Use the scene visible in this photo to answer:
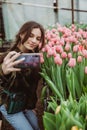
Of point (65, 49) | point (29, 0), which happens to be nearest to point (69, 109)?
point (65, 49)

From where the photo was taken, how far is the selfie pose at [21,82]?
218 centimetres

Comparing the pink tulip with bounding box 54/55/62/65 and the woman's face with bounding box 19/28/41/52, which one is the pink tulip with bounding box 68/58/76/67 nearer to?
the pink tulip with bounding box 54/55/62/65

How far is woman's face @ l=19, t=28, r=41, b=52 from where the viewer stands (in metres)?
2.27

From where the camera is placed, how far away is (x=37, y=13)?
6105 millimetres

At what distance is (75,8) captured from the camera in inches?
282

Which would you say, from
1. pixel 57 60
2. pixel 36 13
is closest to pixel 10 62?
pixel 57 60

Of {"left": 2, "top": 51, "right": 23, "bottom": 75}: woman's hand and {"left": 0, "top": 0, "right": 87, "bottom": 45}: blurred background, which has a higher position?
{"left": 0, "top": 0, "right": 87, "bottom": 45}: blurred background

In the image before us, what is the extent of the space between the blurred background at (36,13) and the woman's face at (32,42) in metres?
3.12

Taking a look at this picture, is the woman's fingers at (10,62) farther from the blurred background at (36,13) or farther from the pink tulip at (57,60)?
the blurred background at (36,13)

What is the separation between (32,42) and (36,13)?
12.7 feet

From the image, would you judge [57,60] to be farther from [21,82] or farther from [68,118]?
[68,118]

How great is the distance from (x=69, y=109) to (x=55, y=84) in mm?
941

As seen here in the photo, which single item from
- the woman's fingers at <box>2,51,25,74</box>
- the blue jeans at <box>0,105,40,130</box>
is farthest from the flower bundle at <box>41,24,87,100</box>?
the woman's fingers at <box>2,51,25,74</box>

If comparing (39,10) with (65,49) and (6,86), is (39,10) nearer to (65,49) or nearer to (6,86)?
(65,49)
